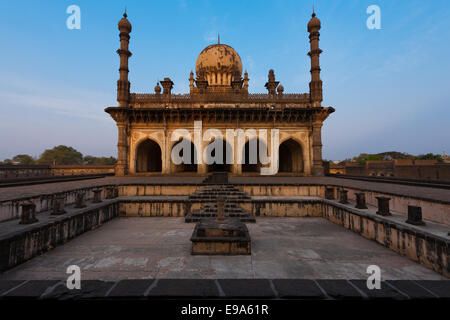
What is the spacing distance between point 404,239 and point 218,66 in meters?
20.2

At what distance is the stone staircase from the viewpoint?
5.97 m

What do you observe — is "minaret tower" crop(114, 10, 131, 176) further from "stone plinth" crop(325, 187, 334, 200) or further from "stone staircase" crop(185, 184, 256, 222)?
"stone plinth" crop(325, 187, 334, 200)

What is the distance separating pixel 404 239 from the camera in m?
3.62

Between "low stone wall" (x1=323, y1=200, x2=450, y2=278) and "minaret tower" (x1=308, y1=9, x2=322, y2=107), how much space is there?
37.1 feet

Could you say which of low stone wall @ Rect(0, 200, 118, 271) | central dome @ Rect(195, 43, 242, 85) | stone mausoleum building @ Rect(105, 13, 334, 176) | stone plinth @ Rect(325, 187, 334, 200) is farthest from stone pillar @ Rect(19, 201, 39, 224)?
central dome @ Rect(195, 43, 242, 85)

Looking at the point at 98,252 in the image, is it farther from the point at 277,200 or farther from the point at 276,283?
the point at 277,200

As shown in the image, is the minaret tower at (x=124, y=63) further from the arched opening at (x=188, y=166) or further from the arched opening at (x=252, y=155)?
the arched opening at (x=252, y=155)

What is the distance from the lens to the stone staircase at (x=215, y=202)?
597cm

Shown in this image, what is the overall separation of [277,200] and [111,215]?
17.8ft

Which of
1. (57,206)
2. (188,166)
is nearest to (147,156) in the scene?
(188,166)

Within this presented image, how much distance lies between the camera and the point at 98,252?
364cm
